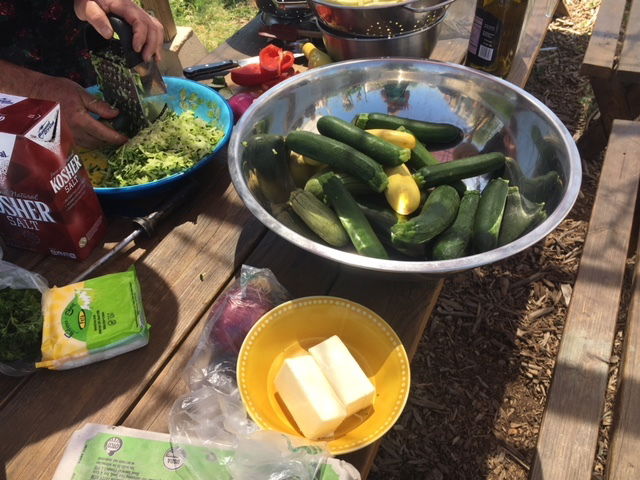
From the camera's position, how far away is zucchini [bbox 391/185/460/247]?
1.32 m

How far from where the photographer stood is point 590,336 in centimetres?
161

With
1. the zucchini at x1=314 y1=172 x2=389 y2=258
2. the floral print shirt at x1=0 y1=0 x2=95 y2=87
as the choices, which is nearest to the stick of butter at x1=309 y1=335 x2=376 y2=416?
the zucchini at x1=314 y1=172 x2=389 y2=258

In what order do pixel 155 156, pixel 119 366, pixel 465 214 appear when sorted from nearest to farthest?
pixel 119 366, pixel 465 214, pixel 155 156

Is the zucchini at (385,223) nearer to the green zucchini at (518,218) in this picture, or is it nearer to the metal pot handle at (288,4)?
the green zucchini at (518,218)

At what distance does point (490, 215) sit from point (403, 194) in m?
0.25

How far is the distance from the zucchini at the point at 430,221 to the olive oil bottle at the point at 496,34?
0.98 metres

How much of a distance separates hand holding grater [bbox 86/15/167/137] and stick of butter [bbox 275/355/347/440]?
112 cm

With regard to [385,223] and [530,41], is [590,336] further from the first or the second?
[530,41]

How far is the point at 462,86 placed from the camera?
1.82 m

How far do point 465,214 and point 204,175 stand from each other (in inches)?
37.0

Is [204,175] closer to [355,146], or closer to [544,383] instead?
[355,146]

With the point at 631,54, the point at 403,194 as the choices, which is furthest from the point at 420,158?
the point at 631,54

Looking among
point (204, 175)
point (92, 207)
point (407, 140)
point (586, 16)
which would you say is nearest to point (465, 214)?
point (407, 140)

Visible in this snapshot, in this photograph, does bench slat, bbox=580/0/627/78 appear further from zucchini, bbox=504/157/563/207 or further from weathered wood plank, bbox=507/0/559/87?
zucchini, bbox=504/157/563/207
